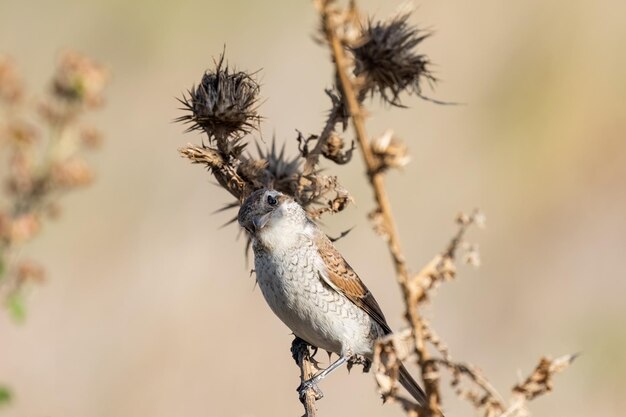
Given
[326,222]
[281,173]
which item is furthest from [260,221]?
[326,222]

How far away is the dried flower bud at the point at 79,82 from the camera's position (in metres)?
2.79

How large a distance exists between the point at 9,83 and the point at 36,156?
0.23 m

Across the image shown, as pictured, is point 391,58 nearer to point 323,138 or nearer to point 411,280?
point 323,138

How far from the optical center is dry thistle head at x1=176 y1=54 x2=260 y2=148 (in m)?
3.88

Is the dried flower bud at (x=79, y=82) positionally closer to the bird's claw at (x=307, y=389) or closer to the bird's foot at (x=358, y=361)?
the bird's claw at (x=307, y=389)

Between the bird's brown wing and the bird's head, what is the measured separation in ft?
0.90

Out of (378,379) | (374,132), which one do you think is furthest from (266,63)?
(378,379)

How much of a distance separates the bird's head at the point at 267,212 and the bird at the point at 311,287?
11 mm

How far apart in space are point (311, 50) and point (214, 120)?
7404mm

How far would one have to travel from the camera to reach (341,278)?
4.77 m

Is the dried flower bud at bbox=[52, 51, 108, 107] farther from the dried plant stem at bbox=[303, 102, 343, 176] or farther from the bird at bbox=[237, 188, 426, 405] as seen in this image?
the bird at bbox=[237, 188, 426, 405]

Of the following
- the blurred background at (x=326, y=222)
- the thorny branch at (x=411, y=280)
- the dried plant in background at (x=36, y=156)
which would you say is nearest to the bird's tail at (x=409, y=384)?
the dried plant in background at (x=36, y=156)

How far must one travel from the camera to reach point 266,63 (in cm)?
1112

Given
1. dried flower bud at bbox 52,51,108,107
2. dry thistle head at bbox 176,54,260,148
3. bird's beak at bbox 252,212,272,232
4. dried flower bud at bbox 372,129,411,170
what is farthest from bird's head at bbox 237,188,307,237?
dried flower bud at bbox 372,129,411,170
